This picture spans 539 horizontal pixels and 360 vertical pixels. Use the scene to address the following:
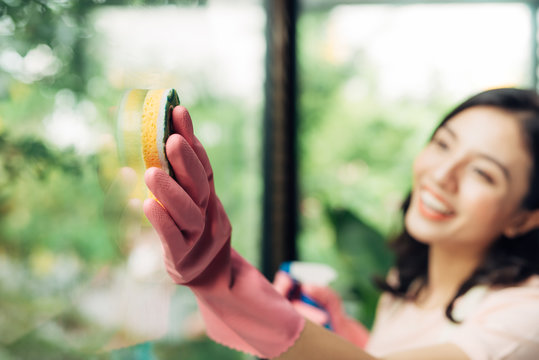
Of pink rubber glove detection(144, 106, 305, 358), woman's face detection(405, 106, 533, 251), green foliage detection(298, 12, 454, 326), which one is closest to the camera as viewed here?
pink rubber glove detection(144, 106, 305, 358)

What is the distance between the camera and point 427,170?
90 centimetres

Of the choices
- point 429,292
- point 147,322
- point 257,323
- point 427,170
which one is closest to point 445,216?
point 427,170

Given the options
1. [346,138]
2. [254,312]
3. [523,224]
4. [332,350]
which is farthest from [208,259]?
[346,138]

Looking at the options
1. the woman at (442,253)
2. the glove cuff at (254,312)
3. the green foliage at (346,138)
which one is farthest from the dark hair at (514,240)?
the green foliage at (346,138)

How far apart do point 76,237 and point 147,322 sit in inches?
13.3

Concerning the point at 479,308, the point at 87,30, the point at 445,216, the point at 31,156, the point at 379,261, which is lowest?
the point at 379,261

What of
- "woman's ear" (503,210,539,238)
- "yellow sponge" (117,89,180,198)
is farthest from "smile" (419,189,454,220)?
"yellow sponge" (117,89,180,198)

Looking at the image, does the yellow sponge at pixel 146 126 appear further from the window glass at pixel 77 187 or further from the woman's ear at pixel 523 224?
the woman's ear at pixel 523 224

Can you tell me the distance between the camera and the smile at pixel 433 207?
850mm

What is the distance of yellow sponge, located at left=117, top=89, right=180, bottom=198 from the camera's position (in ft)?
1.70

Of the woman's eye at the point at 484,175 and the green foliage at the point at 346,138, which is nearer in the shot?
the woman's eye at the point at 484,175

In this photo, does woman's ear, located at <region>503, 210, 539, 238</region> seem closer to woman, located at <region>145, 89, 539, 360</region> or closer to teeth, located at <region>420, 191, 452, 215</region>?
woman, located at <region>145, 89, 539, 360</region>

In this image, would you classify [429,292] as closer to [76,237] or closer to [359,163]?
[76,237]

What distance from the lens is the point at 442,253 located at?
949 millimetres
